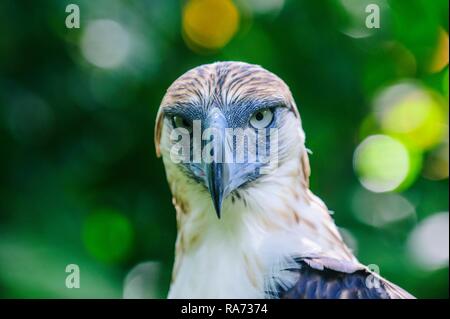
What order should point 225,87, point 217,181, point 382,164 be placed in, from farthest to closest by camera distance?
point 382,164
point 225,87
point 217,181

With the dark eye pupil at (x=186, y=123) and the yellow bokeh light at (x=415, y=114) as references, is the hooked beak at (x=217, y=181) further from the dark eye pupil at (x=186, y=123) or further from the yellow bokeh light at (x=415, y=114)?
the yellow bokeh light at (x=415, y=114)

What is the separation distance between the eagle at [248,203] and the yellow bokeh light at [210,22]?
31.1 inches

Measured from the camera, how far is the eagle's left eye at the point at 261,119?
73.5 inches

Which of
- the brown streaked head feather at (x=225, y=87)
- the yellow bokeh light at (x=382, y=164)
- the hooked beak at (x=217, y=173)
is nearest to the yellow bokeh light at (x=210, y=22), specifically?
the yellow bokeh light at (x=382, y=164)

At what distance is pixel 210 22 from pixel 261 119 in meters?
0.98

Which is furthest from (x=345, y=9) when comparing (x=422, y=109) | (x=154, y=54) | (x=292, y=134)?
(x=292, y=134)

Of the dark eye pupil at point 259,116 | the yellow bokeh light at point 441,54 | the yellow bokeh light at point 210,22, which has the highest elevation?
the yellow bokeh light at point 210,22

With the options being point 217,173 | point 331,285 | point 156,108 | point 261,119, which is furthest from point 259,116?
point 156,108

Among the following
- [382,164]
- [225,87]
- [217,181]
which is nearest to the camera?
[217,181]

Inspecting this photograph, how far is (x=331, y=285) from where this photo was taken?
179 cm

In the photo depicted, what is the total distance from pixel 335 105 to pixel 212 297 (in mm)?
1134

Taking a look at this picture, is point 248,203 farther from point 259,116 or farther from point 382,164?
point 382,164

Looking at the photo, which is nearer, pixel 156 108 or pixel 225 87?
pixel 225 87

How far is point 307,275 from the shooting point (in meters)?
1.83
